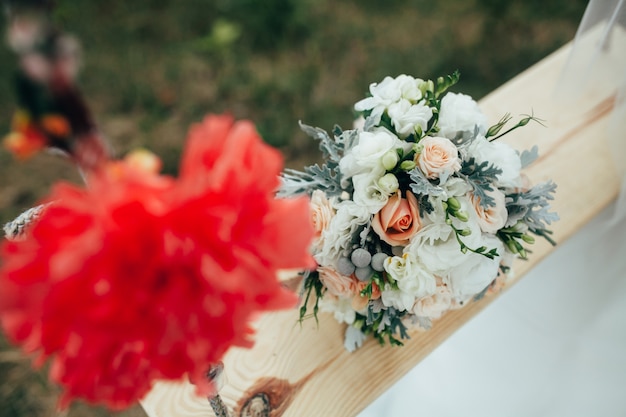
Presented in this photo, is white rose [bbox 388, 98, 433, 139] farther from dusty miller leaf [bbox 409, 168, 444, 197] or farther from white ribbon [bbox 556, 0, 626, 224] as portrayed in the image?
white ribbon [bbox 556, 0, 626, 224]

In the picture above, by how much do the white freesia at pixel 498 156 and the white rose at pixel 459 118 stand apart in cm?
2

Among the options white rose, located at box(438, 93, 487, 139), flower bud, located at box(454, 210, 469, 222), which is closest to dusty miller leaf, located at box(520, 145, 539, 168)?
white rose, located at box(438, 93, 487, 139)

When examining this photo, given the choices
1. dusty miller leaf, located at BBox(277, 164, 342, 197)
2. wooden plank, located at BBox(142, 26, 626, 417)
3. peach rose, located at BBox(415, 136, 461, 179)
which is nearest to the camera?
peach rose, located at BBox(415, 136, 461, 179)

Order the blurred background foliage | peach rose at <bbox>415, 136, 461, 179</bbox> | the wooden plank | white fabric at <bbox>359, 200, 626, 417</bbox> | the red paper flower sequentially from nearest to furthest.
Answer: the red paper flower, peach rose at <bbox>415, 136, 461, 179</bbox>, the wooden plank, white fabric at <bbox>359, 200, 626, 417</bbox>, the blurred background foliage

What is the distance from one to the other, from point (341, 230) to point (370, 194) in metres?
0.06

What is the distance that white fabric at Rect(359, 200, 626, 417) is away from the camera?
1095mm

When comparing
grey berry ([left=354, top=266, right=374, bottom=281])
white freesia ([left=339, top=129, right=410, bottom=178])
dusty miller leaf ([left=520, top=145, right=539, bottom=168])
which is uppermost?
white freesia ([left=339, top=129, right=410, bottom=178])

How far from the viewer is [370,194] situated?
74cm

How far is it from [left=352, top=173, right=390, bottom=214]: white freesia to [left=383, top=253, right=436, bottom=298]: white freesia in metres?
0.08

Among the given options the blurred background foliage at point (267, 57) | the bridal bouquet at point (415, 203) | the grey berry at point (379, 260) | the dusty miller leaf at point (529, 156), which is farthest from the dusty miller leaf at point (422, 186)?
the blurred background foliage at point (267, 57)

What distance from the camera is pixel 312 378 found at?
3.07 feet

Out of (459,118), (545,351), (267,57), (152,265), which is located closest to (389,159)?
(459,118)

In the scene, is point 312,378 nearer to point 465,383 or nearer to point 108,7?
point 465,383

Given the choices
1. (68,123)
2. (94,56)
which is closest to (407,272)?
(68,123)
